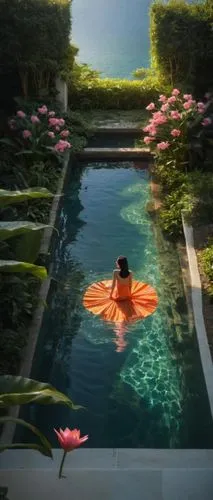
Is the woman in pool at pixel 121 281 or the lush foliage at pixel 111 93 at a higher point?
the lush foliage at pixel 111 93

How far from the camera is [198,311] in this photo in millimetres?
6816

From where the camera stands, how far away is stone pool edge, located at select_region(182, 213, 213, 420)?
5.76 meters

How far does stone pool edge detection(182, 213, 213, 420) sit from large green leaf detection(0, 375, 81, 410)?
2.44m

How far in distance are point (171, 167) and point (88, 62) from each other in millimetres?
8631

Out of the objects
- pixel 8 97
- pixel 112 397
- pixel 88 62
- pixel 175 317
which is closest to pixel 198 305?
pixel 175 317

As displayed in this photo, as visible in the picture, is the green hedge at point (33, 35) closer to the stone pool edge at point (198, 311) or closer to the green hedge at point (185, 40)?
the green hedge at point (185, 40)

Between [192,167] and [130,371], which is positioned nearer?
[130,371]

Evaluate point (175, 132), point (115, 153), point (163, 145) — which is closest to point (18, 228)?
point (163, 145)

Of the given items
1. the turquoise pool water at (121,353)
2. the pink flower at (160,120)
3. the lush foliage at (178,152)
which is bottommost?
the turquoise pool water at (121,353)

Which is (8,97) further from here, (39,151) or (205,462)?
(205,462)

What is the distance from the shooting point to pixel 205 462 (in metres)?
4.68

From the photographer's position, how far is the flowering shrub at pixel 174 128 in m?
10.5

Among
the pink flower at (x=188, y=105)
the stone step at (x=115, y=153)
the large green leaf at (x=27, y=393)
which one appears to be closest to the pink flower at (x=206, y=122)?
the pink flower at (x=188, y=105)

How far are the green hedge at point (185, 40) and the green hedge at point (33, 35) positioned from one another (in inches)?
92.7
